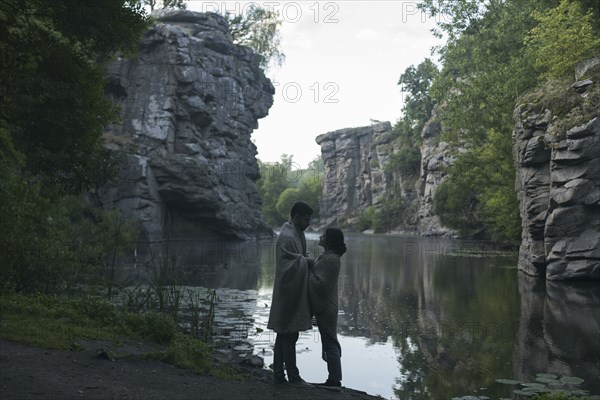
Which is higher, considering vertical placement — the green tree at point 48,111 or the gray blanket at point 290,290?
the green tree at point 48,111

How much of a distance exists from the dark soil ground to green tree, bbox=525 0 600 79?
26956mm

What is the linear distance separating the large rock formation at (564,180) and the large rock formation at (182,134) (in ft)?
98.9

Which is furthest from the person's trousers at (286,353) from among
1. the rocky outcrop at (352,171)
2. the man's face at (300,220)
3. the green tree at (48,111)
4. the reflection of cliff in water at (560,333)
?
the rocky outcrop at (352,171)

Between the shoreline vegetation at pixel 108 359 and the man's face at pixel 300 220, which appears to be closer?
the shoreline vegetation at pixel 108 359

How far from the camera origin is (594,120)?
82.5 feet

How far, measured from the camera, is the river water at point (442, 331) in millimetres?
11305

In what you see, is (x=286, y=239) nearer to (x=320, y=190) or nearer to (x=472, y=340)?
(x=472, y=340)

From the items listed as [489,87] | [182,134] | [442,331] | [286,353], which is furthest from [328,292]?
[182,134]

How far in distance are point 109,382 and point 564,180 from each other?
74.2ft

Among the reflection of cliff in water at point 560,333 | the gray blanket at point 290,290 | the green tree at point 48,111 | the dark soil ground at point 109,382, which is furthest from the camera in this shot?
the reflection of cliff in water at point 560,333

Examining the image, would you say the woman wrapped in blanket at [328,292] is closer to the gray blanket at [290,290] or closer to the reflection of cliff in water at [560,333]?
the gray blanket at [290,290]

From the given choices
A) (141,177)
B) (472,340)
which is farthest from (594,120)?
(141,177)

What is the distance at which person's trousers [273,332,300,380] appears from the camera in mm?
8875

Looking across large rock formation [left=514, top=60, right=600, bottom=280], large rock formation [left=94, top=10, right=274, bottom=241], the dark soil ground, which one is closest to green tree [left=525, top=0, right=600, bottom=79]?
large rock formation [left=514, top=60, right=600, bottom=280]
